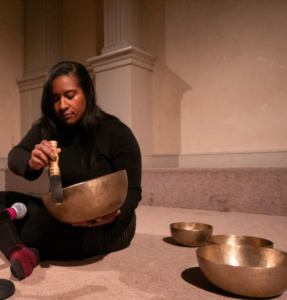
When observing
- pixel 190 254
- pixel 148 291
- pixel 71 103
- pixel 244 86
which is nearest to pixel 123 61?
pixel 244 86

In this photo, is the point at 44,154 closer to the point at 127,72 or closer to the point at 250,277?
the point at 250,277

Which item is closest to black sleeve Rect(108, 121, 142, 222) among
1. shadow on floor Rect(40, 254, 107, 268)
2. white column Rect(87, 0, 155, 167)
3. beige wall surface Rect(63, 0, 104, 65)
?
shadow on floor Rect(40, 254, 107, 268)

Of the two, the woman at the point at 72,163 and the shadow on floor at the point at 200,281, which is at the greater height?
the woman at the point at 72,163

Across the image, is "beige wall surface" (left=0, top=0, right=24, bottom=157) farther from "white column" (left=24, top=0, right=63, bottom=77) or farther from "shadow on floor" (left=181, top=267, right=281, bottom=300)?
"shadow on floor" (left=181, top=267, right=281, bottom=300)

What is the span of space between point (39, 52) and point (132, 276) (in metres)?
4.51

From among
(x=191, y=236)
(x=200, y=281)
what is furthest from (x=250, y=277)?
(x=191, y=236)

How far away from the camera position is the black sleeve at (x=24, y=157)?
122 centimetres

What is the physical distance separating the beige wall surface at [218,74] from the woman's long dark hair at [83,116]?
2031 millimetres

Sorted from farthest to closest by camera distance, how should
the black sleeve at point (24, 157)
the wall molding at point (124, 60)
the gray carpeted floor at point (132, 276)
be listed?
the wall molding at point (124, 60) < the black sleeve at point (24, 157) < the gray carpeted floor at point (132, 276)

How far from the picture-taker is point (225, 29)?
3.25 m

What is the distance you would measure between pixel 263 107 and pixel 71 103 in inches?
89.0

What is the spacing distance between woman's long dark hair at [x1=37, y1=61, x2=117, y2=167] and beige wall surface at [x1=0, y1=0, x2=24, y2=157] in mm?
3630

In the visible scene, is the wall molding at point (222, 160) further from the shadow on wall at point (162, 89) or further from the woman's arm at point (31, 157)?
the woman's arm at point (31, 157)

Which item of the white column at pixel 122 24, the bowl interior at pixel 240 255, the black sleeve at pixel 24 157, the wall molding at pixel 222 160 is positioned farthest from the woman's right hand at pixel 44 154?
the white column at pixel 122 24
